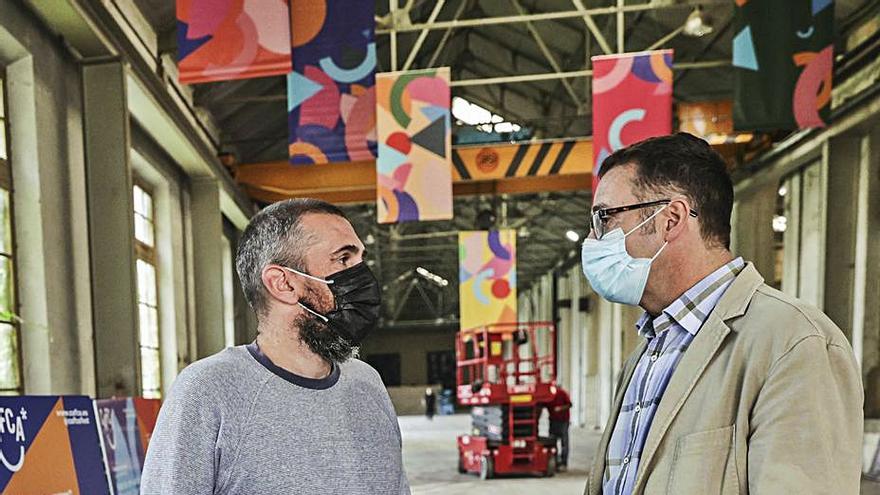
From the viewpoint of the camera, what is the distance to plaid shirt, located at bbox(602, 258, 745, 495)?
1.55 meters

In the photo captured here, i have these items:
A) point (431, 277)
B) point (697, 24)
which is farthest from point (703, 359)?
point (431, 277)

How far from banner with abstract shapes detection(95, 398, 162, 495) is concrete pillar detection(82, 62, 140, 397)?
80 centimetres

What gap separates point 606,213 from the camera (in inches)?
67.4

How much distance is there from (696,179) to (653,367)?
516mm

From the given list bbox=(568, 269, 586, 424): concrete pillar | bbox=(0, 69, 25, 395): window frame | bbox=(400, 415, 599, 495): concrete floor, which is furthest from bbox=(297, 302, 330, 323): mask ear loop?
bbox=(568, 269, 586, 424): concrete pillar

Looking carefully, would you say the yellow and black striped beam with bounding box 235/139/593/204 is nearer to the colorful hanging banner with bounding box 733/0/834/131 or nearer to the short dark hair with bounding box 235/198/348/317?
the colorful hanging banner with bounding box 733/0/834/131

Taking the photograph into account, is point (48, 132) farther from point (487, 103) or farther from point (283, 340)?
point (487, 103)

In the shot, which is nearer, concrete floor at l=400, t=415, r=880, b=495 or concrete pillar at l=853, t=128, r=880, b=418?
concrete pillar at l=853, t=128, r=880, b=418

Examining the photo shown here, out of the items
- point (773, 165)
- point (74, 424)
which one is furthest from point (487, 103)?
point (74, 424)

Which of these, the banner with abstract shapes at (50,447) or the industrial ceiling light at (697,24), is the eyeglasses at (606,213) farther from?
the industrial ceiling light at (697,24)

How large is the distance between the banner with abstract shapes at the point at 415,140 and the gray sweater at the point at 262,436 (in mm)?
4378

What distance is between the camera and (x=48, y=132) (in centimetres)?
495

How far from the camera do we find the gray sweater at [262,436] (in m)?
1.43

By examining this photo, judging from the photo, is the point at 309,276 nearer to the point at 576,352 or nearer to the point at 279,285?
the point at 279,285
